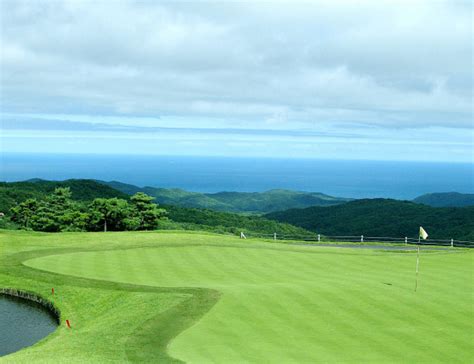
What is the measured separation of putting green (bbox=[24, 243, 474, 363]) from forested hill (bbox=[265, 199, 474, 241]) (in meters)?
66.7

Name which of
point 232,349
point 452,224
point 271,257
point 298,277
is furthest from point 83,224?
point 452,224

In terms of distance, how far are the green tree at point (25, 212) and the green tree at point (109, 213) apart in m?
13.4

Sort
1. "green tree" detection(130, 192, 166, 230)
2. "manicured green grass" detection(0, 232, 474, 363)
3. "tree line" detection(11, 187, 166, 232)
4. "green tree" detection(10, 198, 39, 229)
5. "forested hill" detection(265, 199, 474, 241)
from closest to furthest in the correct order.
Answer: "manicured green grass" detection(0, 232, 474, 363) < "tree line" detection(11, 187, 166, 232) < "green tree" detection(130, 192, 166, 230) < "green tree" detection(10, 198, 39, 229) < "forested hill" detection(265, 199, 474, 241)

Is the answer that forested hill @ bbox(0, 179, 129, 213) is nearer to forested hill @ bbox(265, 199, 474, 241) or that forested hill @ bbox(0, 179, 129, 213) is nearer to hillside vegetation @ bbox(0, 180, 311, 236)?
hillside vegetation @ bbox(0, 180, 311, 236)

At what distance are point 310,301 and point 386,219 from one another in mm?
109651

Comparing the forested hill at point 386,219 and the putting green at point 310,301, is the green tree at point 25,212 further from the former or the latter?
the forested hill at point 386,219

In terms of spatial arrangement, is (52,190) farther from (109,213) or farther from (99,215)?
(109,213)

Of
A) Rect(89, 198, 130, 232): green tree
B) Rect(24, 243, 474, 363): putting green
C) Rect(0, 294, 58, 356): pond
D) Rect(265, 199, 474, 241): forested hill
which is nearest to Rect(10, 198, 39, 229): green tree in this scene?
Rect(89, 198, 130, 232): green tree

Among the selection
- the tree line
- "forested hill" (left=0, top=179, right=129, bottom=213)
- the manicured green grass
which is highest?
"forested hill" (left=0, top=179, right=129, bottom=213)

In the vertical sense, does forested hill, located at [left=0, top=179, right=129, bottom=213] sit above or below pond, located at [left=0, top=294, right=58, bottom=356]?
above

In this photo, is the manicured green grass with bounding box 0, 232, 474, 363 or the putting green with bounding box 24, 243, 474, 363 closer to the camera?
the putting green with bounding box 24, 243, 474, 363

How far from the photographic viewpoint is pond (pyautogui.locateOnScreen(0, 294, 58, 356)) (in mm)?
21781

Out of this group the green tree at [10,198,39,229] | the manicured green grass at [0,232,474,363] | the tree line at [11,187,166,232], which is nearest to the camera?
the manicured green grass at [0,232,474,363]

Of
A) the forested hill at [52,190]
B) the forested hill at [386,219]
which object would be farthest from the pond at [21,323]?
the forested hill at [386,219]
